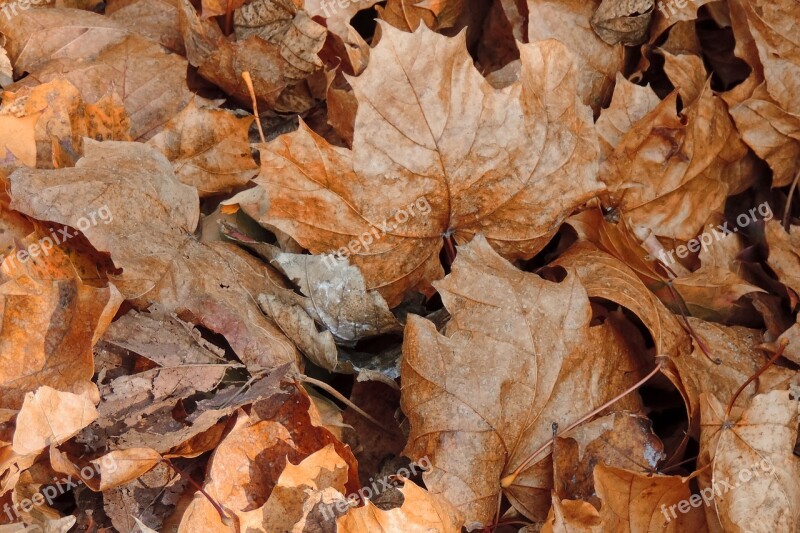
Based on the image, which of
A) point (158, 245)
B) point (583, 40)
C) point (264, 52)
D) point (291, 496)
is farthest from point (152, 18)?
point (291, 496)

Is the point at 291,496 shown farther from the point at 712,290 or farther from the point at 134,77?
the point at 134,77

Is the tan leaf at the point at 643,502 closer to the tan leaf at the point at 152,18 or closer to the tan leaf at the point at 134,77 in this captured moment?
the tan leaf at the point at 134,77

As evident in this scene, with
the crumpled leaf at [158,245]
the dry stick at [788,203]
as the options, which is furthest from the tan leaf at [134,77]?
the dry stick at [788,203]

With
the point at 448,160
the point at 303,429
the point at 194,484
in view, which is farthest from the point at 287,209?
the point at 194,484

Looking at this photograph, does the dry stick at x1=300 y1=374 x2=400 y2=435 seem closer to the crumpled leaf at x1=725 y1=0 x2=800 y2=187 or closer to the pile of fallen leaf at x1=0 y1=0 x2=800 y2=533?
the pile of fallen leaf at x1=0 y1=0 x2=800 y2=533

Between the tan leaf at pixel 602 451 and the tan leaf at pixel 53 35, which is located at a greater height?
the tan leaf at pixel 53 35

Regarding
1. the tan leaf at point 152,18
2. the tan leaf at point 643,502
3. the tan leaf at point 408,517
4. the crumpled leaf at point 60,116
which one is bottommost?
the tan leaf at point 643,502
